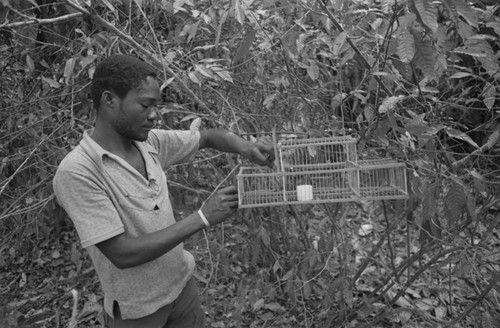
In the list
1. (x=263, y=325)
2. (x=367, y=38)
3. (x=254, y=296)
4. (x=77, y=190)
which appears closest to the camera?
(x=77, y=190)

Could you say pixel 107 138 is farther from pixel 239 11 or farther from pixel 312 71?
pixel 312 71

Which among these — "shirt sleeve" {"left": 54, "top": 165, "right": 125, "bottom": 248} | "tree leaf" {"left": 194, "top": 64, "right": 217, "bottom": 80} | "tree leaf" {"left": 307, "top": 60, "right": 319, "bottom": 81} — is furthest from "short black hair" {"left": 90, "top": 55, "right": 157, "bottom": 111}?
"tree leaf" {"left": 307, "top": 60, "right": 319, "bottom": 81}

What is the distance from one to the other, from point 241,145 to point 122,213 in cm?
58

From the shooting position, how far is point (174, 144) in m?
2.41

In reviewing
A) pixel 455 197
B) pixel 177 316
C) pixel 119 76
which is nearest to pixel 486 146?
pixel 455 197

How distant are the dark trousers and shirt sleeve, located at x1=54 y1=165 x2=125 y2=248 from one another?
1.22ft

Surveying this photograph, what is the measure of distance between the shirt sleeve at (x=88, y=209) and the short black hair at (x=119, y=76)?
300 millimetres

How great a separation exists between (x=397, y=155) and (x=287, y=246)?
1002 millimetres

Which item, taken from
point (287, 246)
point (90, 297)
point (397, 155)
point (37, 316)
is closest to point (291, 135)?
point (397, 155)

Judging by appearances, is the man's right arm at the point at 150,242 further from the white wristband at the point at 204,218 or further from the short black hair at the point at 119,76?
the short black hair at the point at 119,76

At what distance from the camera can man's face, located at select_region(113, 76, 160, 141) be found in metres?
2.00

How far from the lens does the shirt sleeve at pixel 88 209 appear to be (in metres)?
1.86

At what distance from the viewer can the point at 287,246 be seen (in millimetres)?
3428

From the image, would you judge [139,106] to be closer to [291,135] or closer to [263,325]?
[291,135]
